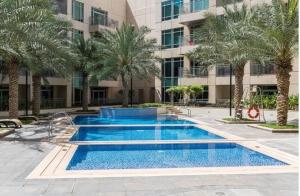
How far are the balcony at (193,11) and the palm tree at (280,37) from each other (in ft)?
69.4

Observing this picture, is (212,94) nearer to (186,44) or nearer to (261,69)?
(261,69)

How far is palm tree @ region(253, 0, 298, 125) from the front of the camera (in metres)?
19.0

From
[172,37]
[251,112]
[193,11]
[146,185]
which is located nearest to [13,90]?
[251,112]

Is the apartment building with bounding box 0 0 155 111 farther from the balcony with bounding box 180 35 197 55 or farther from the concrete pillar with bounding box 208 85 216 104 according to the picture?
the concrete pillar with bounding box 208 85 216 104

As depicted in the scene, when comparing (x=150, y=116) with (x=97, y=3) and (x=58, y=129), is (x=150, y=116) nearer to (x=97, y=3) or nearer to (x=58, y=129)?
(x=58, y=129)

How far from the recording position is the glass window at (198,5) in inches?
1657

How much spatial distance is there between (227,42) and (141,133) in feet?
27.6

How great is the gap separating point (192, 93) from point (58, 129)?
22.3 m

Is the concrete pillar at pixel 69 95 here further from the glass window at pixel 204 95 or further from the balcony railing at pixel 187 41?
the glass window at pixel 204 95

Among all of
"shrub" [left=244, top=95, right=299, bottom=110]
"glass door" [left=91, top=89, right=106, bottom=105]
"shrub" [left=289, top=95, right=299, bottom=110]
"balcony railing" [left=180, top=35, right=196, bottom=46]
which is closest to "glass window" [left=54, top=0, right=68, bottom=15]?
"glass door" [left=91, top=89, right=106, bottom=105]

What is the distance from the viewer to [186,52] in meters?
41.9

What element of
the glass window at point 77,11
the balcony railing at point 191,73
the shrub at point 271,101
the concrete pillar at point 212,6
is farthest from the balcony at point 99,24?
the shrub at point 271,101

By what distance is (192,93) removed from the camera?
1594 inches

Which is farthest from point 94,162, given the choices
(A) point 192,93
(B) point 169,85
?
(B) point 169,85
